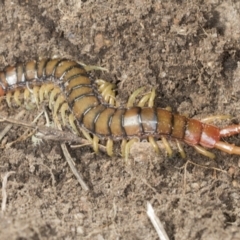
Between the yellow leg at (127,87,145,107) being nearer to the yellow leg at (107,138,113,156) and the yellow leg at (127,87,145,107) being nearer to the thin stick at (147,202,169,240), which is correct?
the yellow leg at (107,138,113,156)

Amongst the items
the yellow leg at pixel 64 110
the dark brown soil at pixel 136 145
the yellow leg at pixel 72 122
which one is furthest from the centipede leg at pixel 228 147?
the yellow leg at pixel 64 110

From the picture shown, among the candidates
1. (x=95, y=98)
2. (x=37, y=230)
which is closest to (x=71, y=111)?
(x=95, y=98)

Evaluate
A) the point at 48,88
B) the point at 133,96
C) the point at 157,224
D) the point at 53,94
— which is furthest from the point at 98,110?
the point at 157,224

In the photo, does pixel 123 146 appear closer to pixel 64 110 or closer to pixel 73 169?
pixel 73 169

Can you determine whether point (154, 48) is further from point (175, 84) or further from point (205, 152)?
point (205, 152)

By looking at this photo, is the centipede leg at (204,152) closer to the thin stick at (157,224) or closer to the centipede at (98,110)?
the centipede at (98,110)
